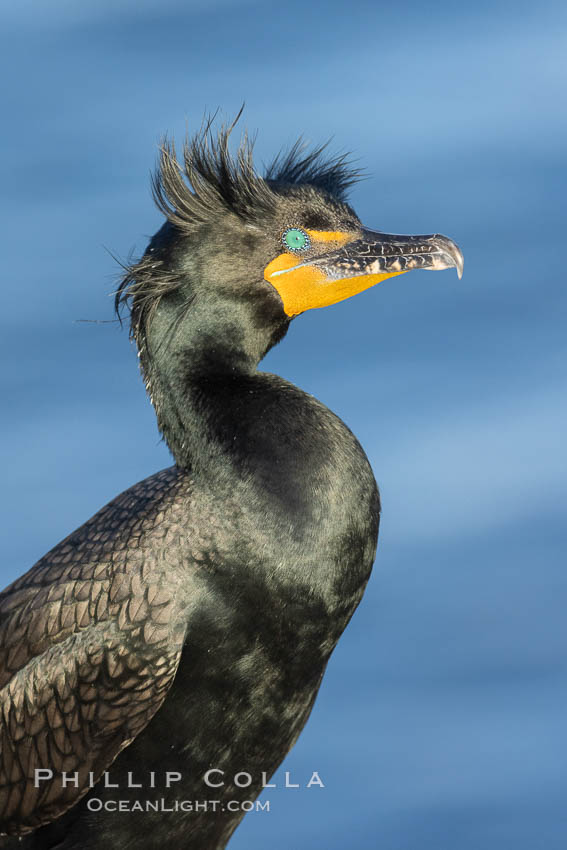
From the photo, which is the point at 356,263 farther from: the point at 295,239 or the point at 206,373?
the point at 206,373

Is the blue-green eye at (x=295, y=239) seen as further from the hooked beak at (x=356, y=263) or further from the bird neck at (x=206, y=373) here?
the bird neck at (x=206, y=373)

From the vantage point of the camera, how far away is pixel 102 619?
5.48m

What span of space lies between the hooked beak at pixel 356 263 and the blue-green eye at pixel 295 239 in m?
0.03

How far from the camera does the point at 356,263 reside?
229 inches

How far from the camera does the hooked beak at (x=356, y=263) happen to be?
5.76m

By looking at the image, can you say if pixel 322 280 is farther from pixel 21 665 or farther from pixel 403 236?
pixel 21 665

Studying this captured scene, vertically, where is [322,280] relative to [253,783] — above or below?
above

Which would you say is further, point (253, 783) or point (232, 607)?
point (253, 783)

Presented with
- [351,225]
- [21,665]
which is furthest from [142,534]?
[351,225]

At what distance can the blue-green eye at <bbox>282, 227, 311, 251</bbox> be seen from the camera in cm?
577

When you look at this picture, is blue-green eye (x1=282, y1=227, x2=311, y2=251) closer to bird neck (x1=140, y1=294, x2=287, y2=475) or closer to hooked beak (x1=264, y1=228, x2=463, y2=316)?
hooked beak (x1=264, y1=228, x2=463, y2=316)

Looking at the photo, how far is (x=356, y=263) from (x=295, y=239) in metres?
0.25

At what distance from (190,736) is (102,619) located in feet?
1.75

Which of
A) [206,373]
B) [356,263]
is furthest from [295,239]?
[206,373]
